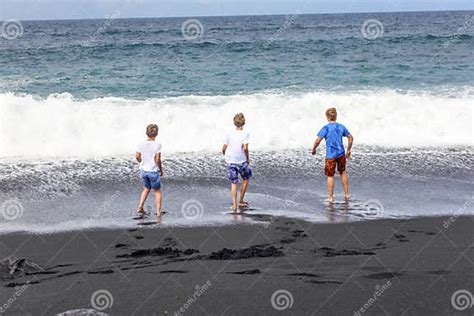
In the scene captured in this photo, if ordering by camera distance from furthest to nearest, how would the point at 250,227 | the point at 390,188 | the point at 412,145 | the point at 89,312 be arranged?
the point at 412,145 < the point at 390,188 < the point at 250,227 < the point at 89,312

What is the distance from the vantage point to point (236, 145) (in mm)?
9797

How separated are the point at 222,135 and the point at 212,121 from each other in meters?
1.07

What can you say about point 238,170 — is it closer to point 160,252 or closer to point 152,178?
point 152,178

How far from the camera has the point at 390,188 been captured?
35.1 feet

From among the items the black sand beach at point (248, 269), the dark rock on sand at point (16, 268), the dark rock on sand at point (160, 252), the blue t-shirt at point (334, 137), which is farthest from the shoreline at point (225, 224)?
the blue t-shirt at point (334, 137)

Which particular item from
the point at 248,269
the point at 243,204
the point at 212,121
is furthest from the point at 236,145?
the point at 212,121

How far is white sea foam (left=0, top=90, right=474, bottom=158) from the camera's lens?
47.5 feet

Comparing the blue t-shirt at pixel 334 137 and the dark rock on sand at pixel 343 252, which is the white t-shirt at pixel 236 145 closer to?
the blue t-shirt at pixel 334 137

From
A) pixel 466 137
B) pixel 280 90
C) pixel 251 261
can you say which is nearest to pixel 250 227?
pixel 251 261

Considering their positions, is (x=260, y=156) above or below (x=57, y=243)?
above

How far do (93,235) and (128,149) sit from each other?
20.2 ft

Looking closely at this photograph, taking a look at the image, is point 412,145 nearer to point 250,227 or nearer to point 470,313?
point 250,227

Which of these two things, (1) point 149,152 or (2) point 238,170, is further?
(2) point 238,170

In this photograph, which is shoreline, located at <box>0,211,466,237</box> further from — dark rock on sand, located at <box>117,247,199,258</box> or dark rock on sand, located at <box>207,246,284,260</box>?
dark rock on sand, located at <box>207,246,284,260</box>
